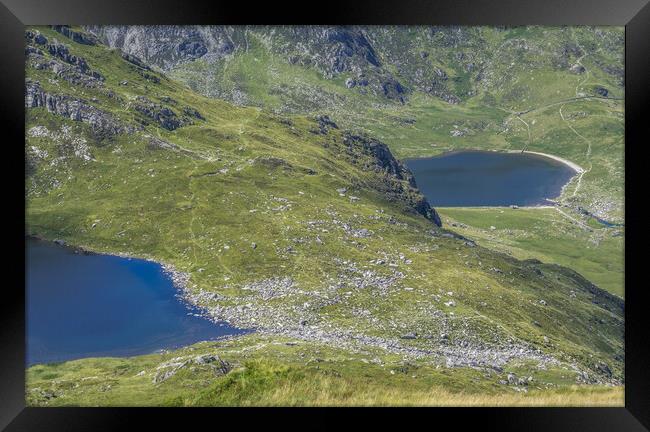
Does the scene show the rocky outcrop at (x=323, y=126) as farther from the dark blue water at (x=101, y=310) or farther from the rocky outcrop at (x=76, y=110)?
the dark blue water at (x=101, y=310)

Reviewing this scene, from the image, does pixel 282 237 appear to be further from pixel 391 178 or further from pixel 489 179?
pixel 489 179

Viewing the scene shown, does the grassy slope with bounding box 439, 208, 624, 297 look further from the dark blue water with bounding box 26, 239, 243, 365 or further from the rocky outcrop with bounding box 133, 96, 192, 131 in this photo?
the dark blue water with bounding box 26, 239, 243, 365

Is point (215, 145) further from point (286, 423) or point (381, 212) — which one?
point (286, 423)

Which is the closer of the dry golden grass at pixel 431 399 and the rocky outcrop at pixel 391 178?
the dry golden grass at pixel 431 399

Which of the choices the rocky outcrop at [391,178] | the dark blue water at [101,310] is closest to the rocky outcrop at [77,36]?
the rocky outcrop at [391,178]

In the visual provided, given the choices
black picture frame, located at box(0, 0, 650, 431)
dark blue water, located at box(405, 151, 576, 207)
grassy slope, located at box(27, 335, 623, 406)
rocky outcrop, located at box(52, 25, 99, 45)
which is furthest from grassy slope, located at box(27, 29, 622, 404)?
dark blue water, located at box(405, 151, 576, 207)

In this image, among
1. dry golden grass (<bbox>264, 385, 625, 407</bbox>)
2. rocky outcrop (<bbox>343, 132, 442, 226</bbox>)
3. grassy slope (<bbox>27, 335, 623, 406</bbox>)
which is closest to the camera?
dry golden grass (<bbox>264, 385, 625, 407</bbox>)
